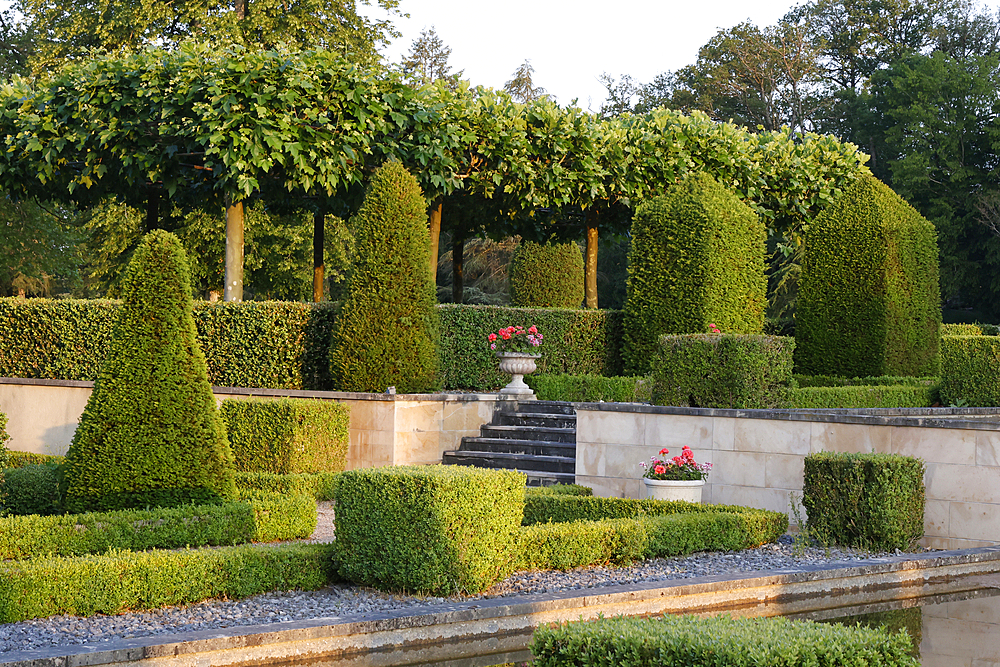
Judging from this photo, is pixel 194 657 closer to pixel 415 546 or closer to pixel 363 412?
pixel 415 546

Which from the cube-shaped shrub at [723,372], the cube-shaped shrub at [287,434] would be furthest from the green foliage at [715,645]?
the cube-shaped shrub at [287,434]

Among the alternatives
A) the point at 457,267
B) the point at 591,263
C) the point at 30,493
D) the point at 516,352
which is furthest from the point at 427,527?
the point at 457,267

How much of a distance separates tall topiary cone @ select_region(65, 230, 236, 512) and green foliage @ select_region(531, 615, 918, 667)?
220 inches

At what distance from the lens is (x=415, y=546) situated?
7652mm

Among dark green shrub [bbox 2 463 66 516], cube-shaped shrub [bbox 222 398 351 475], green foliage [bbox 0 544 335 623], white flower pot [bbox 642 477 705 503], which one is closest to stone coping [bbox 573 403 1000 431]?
white flower pot [bbox 642 477 705 503]

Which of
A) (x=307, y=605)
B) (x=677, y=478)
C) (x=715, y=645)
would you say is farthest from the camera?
(x=677, y=478)

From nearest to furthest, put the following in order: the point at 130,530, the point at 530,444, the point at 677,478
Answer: the point at 130,530, the point at 677,478, the point at 530,444

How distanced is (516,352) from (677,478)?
731 cm

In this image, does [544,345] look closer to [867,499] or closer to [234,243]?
[234,243]

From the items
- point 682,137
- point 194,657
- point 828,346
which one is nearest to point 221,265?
point 682,137

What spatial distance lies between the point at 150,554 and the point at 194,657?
68.9 inches

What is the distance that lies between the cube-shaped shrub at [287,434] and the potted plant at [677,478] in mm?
5045

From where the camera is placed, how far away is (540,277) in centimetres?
2694

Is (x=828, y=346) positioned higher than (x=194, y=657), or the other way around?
(x=828, y=346)
